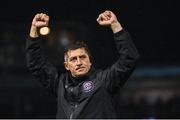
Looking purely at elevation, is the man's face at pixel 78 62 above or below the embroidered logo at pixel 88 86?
above

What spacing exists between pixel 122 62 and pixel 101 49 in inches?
58.5

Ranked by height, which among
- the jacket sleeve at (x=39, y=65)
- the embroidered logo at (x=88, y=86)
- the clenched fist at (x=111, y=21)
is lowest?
the embroidered logo at (x=88, y=86)

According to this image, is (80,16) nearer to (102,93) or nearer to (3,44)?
(3,44)

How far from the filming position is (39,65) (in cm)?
320

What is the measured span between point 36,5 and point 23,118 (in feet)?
3.64

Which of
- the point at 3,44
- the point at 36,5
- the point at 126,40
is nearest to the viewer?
the point at 126,40

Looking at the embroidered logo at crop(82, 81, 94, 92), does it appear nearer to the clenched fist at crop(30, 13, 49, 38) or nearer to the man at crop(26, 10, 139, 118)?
the man at crop(26, 10, 139, 118)

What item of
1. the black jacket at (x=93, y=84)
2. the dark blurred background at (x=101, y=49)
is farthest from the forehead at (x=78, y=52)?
the dark blurred background at (x=101, y=49)

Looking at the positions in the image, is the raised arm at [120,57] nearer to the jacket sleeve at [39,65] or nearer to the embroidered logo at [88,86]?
the embroidered logo at [88,86]

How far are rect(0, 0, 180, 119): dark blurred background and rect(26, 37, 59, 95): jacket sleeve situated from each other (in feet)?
4.03

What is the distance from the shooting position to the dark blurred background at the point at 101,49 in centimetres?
441

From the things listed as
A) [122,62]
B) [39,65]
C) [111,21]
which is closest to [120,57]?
[122,62]

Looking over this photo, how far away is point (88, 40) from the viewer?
4.56 metres

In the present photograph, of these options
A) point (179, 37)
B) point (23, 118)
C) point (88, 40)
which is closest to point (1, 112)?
point (23, 118)
